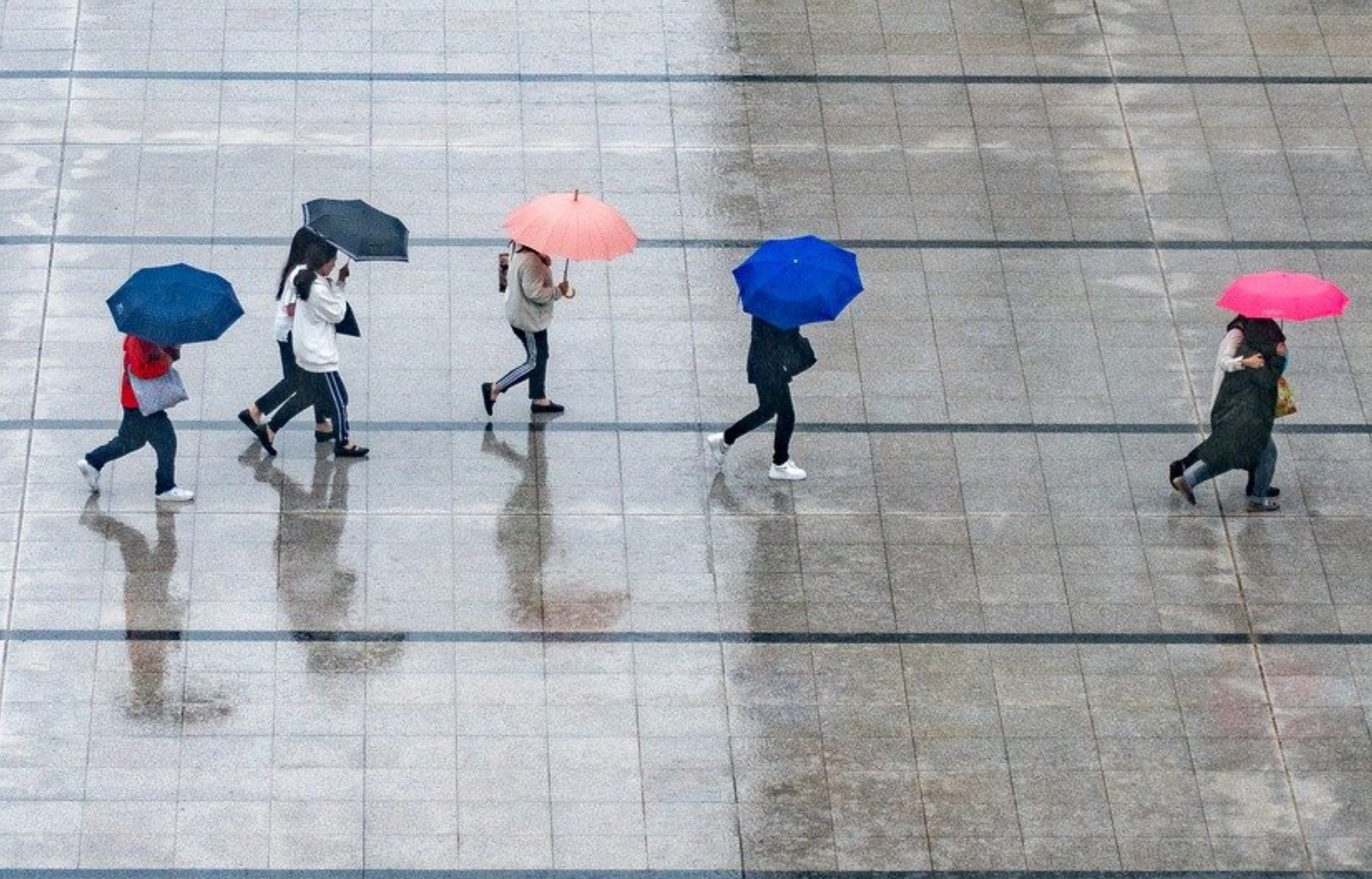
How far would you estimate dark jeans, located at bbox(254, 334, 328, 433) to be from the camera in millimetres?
14508

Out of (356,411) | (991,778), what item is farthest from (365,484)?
(991,778)

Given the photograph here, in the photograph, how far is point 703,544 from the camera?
14391 mm

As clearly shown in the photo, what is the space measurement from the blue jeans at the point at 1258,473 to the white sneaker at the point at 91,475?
21.1 feet

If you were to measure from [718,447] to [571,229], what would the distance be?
1.62m

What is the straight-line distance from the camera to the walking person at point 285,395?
14281 mm

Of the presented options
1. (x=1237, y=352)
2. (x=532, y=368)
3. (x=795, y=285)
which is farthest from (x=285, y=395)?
(x=1237, y=352)

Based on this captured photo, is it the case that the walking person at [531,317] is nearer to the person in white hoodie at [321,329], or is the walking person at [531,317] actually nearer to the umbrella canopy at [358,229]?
the umbrella canopy at [358,229]

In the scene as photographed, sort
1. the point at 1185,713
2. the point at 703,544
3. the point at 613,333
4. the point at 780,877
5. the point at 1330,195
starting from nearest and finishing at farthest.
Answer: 1. the point at 780,877
2. the point at 1185,713
3. the point at 703,544
4. the point at 613,333
5. the point at 1330,195

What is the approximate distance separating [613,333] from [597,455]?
47.9 inches

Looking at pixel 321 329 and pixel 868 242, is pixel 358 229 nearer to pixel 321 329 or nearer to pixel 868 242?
pixel 321 329

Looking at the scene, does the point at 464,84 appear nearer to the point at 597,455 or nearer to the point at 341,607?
the point at 597,455

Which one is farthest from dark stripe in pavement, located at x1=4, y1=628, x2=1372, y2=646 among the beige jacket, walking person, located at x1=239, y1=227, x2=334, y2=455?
the beige jacket

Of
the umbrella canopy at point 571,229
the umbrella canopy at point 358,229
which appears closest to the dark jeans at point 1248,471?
the umbrella canopy at point 571,229

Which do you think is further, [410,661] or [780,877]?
[410,661]
